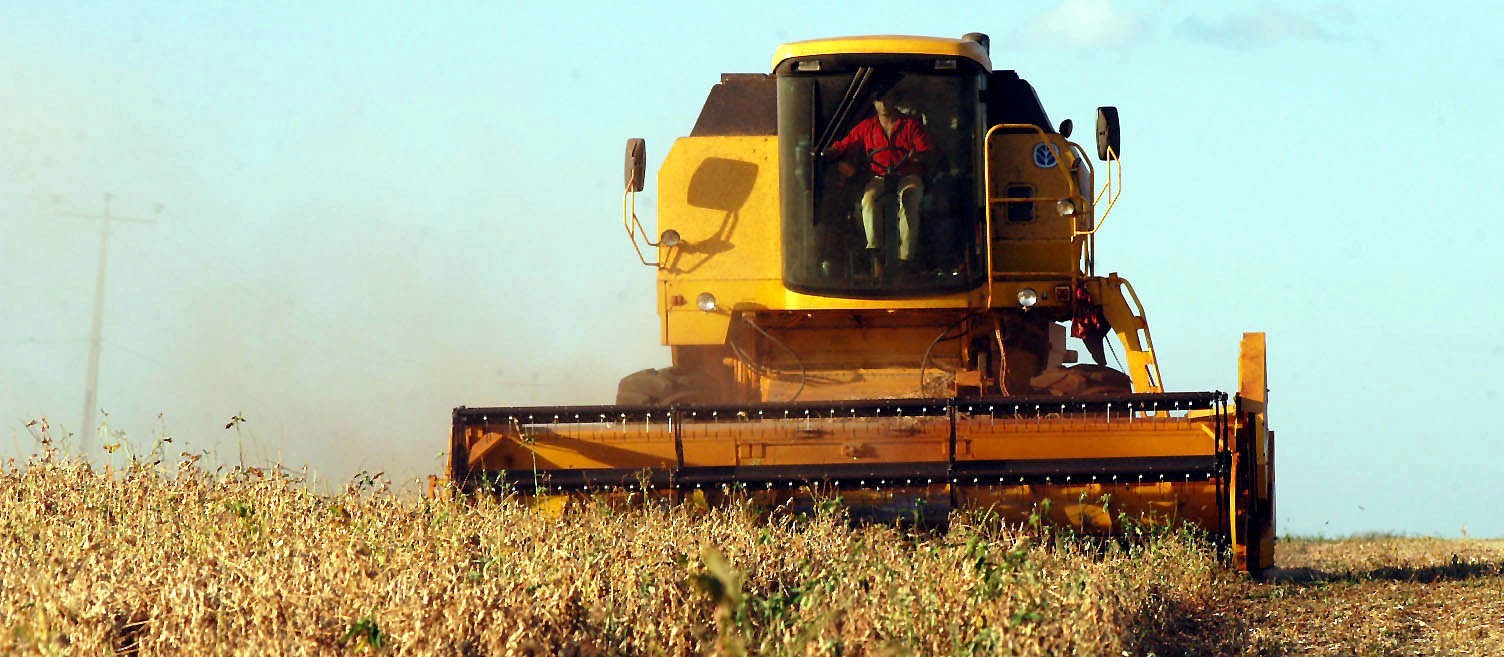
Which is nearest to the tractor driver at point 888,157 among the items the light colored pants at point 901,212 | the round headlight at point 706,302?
the light colored pants at point 901,212

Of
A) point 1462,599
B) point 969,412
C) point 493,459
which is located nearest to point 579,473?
point 493,459

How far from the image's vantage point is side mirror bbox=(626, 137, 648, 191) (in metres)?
10.3

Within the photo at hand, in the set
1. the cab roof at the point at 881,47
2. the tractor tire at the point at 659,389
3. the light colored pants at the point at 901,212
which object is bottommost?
the tractor tire at the point at 659,389

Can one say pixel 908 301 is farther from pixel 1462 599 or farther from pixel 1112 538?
pixel 1462 599

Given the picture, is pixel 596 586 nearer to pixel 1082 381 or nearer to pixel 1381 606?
pixel 1381 606

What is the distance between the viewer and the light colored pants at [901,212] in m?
10.4

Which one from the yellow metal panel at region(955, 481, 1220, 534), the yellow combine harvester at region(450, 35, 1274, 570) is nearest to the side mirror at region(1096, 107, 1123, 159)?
the yellow combine harvester at region(450, 35, 1274, 570)

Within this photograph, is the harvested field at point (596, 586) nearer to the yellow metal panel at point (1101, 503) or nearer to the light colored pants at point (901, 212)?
the yellow metal panel at point (1101, 503)

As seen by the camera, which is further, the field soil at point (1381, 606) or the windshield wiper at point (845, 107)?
the windshield wiper at point (845, 107)

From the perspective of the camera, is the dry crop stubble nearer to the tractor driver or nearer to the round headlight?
the round headlight

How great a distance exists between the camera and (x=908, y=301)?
10.3 meters

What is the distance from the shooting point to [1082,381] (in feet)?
32.9

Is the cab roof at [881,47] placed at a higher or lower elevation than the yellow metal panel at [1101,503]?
higher

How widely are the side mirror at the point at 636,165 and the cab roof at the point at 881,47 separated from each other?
956 mm
